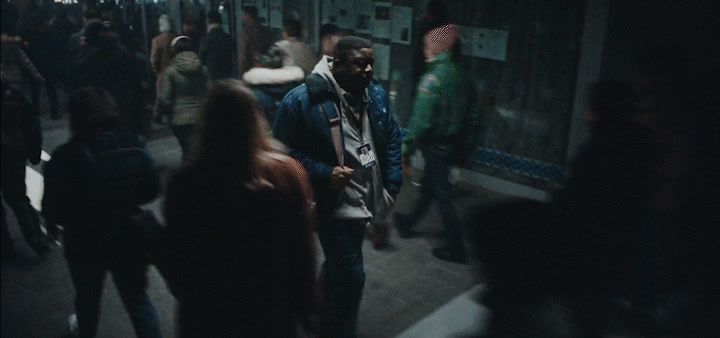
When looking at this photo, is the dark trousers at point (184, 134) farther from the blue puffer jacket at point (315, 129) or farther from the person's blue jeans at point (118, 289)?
the person's blue jeans at point (118, 289)

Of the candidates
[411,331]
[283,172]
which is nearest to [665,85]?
[411,331]

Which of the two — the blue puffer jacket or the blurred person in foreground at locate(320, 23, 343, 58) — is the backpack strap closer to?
the blue puffer jacket

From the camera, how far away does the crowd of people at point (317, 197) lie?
2.27 metres

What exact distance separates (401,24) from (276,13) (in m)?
2.03

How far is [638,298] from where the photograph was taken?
4031 mm

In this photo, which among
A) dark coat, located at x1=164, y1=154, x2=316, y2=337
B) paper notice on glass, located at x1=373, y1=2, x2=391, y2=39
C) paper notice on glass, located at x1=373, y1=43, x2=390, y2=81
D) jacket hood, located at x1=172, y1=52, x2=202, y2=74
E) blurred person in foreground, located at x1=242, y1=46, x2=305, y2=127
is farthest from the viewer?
paper notice on glass, located at x1=373, y1=43, x2=390, y2=81

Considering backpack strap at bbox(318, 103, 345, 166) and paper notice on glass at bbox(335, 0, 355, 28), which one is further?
paper notice on glass at bbox(335, 0, 355, 28)

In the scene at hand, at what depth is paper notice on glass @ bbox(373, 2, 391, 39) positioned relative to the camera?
7.04m

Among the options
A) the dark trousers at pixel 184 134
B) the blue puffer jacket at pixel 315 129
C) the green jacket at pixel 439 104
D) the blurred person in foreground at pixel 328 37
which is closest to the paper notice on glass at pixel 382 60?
the blurred person in foreground at pixel 328 37

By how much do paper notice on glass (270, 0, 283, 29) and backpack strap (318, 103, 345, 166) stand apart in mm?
5272

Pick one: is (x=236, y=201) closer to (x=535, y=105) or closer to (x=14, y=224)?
(x=14, y=224)

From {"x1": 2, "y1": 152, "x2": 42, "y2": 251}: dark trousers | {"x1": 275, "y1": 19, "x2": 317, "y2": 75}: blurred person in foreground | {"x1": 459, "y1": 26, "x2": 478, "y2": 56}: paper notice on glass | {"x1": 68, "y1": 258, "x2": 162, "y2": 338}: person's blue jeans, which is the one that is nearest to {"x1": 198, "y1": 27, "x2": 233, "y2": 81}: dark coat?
{"x1": 275, "y1": 19, "x2": 317, "y2": 75}: blurred person in foreground

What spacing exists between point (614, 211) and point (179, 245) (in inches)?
91.5

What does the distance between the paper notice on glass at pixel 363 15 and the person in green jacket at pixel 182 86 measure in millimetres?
2349
